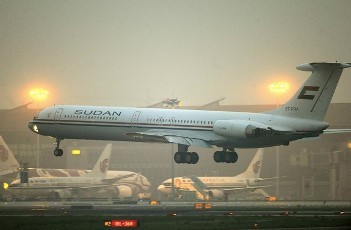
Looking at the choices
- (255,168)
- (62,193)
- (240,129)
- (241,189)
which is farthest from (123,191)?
(240,129)

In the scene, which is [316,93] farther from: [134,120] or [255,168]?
[255,168]

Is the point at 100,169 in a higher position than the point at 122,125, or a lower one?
lower

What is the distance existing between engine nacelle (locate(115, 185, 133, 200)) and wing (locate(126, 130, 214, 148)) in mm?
33443

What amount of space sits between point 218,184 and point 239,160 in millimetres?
18862

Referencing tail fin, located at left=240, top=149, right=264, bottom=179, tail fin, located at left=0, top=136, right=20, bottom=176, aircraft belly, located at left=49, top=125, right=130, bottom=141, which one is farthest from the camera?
tail fin, located at left=240, top=149, right=264, bottom=179

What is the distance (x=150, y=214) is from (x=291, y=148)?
56.9m

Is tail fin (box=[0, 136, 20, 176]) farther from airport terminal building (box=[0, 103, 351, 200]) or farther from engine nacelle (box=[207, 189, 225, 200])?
engine nacelle (box=[207, 189, 225, 200])

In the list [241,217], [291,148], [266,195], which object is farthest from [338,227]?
[291,148]

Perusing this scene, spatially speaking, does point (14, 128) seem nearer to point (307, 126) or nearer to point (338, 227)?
point (307, 126)

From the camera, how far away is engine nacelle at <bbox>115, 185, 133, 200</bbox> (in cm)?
11819

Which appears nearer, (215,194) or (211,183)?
(215,194)

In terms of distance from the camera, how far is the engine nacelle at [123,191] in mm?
118188

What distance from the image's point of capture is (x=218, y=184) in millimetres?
123125

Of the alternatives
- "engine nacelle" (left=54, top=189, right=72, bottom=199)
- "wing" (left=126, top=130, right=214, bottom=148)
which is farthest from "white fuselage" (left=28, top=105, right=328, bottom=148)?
"engine nacelle" (left=54, top=189, right=72, bottom=199)
